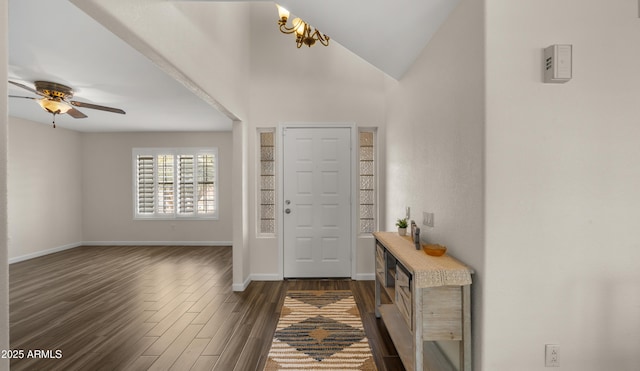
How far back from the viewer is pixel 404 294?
6.55 feet

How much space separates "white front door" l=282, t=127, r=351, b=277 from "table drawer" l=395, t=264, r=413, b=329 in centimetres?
216

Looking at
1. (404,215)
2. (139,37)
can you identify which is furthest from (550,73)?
(139,37)

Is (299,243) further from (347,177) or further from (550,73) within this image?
(550,73)

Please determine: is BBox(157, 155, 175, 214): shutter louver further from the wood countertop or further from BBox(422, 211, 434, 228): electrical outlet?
the wood countertop

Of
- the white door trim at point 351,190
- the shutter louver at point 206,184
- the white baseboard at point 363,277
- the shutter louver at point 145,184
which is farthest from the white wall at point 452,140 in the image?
the shutter louver at point 145,184

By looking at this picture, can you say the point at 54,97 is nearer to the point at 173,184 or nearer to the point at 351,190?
the point at 173,184

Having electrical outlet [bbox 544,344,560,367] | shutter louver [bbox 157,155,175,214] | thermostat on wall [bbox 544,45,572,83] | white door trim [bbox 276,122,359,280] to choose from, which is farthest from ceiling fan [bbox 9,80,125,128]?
electrical outlet [bbox 544,344,560,367]

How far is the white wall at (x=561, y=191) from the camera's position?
1.62 metres

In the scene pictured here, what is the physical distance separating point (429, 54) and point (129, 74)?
318cm

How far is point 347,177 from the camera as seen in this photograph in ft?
14.3

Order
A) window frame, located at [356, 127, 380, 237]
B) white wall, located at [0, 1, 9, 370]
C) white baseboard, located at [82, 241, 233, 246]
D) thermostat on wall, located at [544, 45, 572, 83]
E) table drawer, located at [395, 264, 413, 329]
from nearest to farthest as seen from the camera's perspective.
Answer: white wall, located at [0, 1, 9, 370]
thermostat on wall, located at [544, 45, 572, 83]
table drawer, located at [395, 264, 413, 329]
window frame, located at [356, 127, 380, 237]
white baseboard, located at [82, 241, 233, 246]

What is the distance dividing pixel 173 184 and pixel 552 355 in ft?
23.2

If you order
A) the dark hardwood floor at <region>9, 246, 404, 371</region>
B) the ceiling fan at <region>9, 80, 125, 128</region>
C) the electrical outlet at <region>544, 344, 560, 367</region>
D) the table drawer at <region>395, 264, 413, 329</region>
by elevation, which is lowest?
the dark hardwood floor at <region>9, 246, 404, 371</region>

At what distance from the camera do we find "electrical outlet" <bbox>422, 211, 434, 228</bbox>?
93.8 inches
